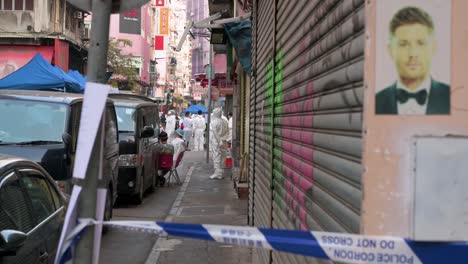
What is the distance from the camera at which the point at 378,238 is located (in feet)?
6.95

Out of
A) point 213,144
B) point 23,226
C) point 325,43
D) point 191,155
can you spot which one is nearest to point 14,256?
point 23,226

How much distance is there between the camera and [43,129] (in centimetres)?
841

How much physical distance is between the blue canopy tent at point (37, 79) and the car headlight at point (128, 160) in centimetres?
364

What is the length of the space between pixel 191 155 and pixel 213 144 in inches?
416

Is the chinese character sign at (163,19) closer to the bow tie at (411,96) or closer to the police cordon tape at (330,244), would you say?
the police cordon tape at (330,244)

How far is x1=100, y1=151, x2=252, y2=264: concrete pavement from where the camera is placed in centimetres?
780

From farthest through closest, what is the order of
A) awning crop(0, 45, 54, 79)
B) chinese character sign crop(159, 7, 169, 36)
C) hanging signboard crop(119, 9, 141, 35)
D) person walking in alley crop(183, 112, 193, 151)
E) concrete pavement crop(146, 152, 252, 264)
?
chinese character sign crop(159, 7, 169, 36), person walking in alley crop(183, 112, 193, 151), hanging signboard crop(119, 9, 141, 35), awning crop(0, 45, 54, 79), concrete pavement crop(146, 152, 252, 264)

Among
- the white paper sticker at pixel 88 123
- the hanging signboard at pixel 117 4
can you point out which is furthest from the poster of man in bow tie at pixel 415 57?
the hanging signboard at pixel 117 4

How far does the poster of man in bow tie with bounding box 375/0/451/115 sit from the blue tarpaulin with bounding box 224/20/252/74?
8.51 m

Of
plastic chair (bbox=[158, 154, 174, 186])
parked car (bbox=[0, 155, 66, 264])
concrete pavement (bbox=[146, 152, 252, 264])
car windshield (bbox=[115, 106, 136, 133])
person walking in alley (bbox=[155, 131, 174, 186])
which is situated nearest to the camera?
parked car (bbox=[0, 155, 66, 264])

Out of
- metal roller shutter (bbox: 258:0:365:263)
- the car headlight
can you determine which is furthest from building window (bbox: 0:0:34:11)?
metal roller shutter (bbox: 258:0:365:263)

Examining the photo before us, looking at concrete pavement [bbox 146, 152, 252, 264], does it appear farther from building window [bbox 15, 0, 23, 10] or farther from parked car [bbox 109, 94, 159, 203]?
building window [bbox 15, 0, 23, 10]

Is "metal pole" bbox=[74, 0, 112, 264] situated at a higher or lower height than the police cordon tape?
higher

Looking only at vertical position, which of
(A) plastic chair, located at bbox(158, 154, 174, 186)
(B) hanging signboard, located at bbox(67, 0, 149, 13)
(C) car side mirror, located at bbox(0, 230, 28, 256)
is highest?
(B) hanging signboard, located at bbox(67, 0, 149, 13)
